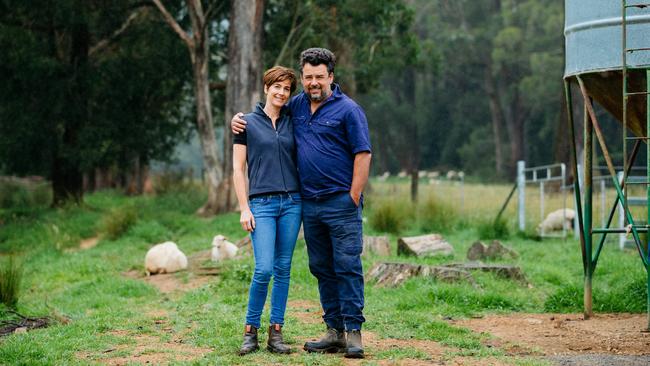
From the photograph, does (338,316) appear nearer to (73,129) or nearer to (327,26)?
(73,129)

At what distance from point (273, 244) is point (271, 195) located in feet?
1.14

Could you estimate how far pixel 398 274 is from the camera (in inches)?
434

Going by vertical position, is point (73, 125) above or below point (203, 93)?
below

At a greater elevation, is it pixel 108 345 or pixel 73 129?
pixel 73 129

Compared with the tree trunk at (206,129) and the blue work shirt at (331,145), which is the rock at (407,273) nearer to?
the blue work shirt at (331,145)

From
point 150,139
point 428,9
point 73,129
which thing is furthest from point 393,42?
point 428,9

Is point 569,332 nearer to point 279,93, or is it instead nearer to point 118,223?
point 279,93

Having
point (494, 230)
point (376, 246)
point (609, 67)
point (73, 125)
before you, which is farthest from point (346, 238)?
point (73, 125)

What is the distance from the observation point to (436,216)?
19.5 meters

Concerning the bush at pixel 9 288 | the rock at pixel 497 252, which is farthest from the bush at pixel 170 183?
the bush at pixel 9 288

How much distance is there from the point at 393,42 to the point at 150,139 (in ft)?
31.9

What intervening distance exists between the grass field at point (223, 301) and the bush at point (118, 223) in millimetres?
37

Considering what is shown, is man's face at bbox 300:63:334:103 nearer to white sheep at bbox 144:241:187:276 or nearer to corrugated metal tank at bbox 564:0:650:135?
corrugated metal tank at bbox 564:0:650:135

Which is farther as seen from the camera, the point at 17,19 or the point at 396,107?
the point at 396,107
